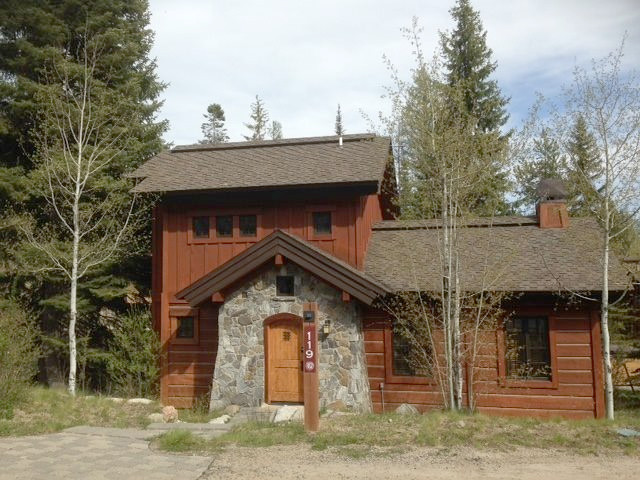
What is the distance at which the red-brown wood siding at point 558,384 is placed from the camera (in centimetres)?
1211

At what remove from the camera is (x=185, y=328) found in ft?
47.8

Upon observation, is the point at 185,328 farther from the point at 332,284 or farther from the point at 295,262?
the point at 332,284

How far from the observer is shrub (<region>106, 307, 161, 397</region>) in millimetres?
14320

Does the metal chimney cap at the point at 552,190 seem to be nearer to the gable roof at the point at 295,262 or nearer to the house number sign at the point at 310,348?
the gable roof at the point at 295,262

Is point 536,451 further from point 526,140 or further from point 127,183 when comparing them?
point 127,183

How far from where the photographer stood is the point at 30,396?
38.1 ft

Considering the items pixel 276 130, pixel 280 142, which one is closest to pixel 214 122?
pixel 276 130

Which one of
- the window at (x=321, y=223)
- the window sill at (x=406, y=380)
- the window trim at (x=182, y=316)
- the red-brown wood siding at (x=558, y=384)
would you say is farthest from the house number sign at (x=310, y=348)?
the window trim at (x=182, y=316)

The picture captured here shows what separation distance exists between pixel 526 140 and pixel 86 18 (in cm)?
1339

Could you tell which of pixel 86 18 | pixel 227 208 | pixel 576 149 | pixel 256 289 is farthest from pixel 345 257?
pixel 86 18

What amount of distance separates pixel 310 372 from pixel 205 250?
635 cm

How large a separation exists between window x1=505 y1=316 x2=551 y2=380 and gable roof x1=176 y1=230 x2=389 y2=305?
3.08m

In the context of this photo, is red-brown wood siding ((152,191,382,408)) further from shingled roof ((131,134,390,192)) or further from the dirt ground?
the dirt ground

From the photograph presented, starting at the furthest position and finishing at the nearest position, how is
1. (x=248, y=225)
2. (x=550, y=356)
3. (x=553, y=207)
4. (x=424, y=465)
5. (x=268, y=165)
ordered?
(x=268, y=165)
(x=248, y=225)
(x=553, y=207)
(x=550, y=356)
(x=424, y=465)
